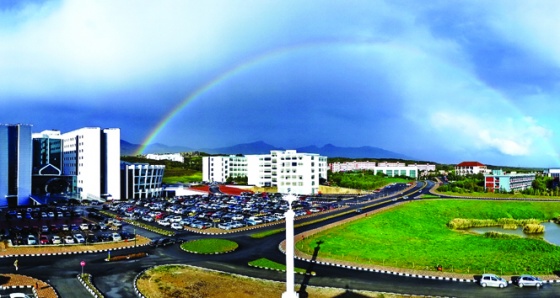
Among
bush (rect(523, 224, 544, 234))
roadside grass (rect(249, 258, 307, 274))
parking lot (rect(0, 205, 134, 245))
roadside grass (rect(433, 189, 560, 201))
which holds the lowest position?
Result: bush (rect(523, 224, 544, 234))

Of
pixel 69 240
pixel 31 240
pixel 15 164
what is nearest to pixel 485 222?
A: pixel 69 240

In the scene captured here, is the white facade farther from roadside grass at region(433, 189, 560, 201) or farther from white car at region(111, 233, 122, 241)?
white car at region(111, 233, 122, 241)

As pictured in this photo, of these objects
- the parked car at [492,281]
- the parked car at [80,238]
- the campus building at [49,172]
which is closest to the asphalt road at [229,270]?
the parked car at [492,281]

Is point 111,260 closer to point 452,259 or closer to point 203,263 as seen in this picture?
point 203,263

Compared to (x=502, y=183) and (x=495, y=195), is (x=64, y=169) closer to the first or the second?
(x=495, y=195)

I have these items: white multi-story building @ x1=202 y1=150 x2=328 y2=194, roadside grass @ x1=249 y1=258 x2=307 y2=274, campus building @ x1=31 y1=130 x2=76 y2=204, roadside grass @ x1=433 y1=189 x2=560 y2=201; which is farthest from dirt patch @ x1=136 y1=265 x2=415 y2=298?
roadside grass @ x1=433 y1=189 x2=560 y2=201
